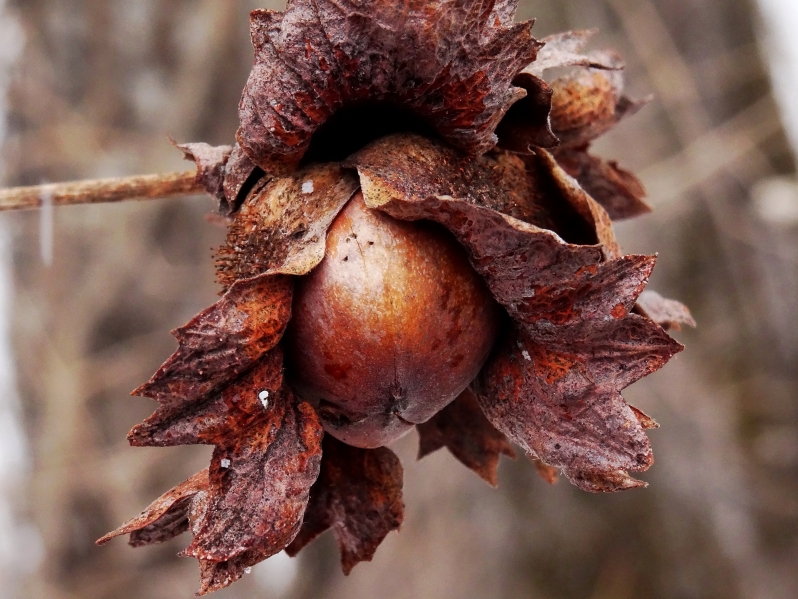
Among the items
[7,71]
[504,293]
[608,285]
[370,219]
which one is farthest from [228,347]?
[7,71]

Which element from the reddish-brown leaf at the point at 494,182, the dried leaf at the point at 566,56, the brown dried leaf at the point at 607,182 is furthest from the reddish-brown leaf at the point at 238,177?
the brown dried leaf at the point at 607,182

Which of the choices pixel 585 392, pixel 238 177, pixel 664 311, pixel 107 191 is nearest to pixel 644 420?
pixel 585 392

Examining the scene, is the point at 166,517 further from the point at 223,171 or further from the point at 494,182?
the point at 494,182

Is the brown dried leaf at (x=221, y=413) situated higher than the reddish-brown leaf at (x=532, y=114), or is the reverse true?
the reddish-brown leaf at (x=532, y=114)

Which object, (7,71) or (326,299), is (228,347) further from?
(7,71)

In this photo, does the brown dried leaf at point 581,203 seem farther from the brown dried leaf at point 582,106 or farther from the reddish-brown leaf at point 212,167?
the reddish-brown leaf at point 212,167

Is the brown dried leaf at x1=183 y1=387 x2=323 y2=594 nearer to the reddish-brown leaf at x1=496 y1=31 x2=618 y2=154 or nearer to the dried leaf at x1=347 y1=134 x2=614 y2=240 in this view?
the dried leaf at x1=347 y1=134 x2=614 y2=240
